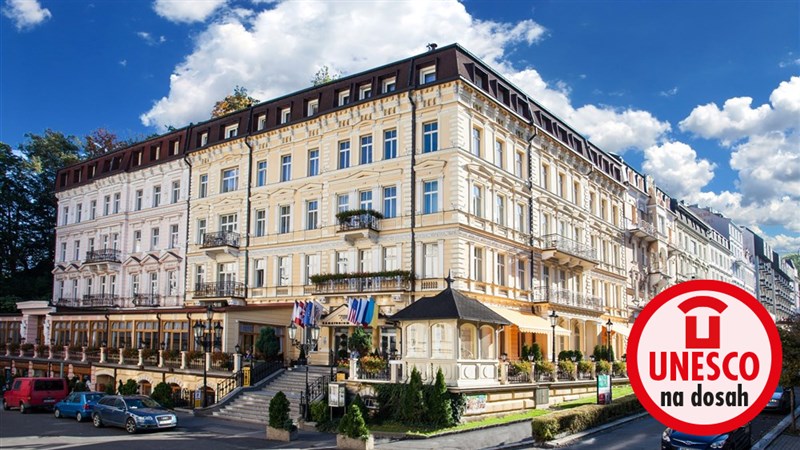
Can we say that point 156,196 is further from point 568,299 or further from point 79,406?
point 568,299

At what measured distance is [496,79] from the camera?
132 ft

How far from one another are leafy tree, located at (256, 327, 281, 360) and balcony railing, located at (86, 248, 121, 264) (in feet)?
72.6

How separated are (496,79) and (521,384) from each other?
59.9ft

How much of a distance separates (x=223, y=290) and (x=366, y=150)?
13554mm

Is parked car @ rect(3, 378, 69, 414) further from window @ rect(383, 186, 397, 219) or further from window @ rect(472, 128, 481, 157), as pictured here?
window @ rect(472, 128, 481, 157)

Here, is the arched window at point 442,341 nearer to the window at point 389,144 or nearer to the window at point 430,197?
the window at point 430,197

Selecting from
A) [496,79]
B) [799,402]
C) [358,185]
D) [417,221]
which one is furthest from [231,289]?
[799,402]

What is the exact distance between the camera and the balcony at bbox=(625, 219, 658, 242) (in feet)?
192

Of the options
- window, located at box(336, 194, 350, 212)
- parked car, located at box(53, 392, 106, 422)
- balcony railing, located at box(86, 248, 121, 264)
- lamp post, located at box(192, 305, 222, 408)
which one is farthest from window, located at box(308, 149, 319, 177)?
balcony railing, located at box(86, 248, 121, 264)

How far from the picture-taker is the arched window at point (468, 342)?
26.8 metres

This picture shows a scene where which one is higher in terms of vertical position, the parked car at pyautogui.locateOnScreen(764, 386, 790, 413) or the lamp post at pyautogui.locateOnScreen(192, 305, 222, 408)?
the lamp post at pyautogui.locateOnScreen(192, 305, 222, 408)

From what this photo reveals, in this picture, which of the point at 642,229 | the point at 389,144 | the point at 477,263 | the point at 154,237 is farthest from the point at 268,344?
the point at 642,229

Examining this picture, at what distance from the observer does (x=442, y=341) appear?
1059 inches

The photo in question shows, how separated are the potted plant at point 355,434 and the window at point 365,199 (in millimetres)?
17709
